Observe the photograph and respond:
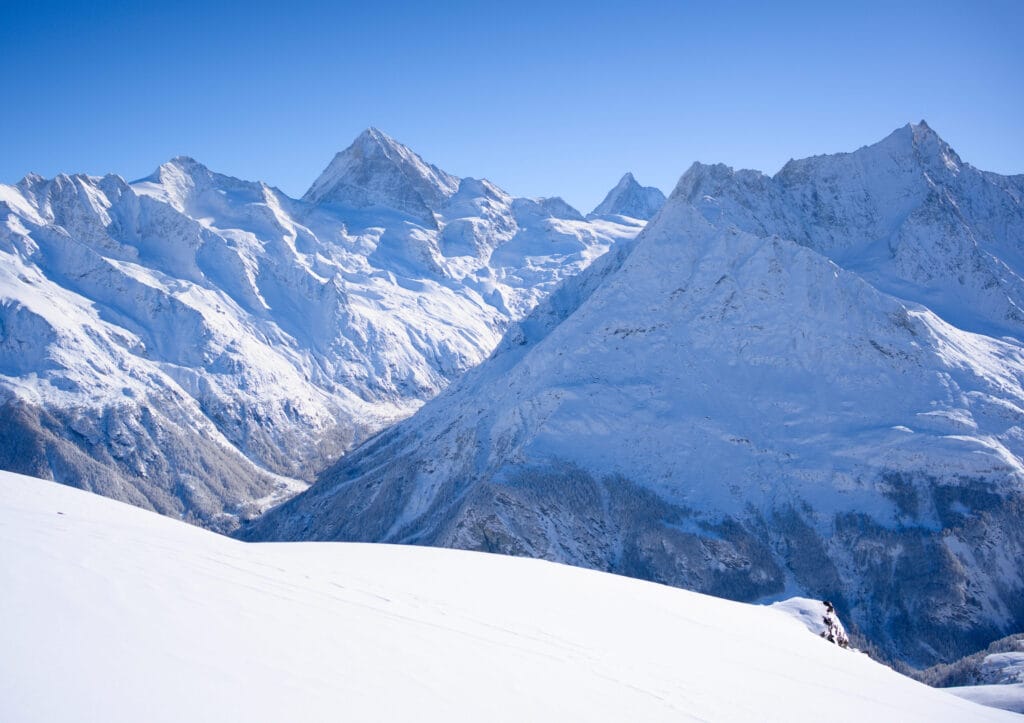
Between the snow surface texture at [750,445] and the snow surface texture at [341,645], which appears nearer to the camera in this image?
the snow surface texture at [341,645]

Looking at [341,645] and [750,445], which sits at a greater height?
[750,445]

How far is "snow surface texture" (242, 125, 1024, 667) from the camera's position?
109938 millimetres

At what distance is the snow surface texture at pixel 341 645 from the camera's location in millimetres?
13422

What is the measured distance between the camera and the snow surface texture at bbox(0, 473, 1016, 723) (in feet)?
44.0

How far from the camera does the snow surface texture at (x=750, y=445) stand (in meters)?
110

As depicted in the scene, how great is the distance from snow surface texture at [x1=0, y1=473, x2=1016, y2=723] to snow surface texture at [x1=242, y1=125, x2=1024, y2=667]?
82.2 meters

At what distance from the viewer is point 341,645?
56.1 feet

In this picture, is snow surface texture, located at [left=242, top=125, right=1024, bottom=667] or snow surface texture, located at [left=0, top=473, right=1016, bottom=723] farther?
snow surface texture, located at [left=242, top=125, right=1024, bottom=667]

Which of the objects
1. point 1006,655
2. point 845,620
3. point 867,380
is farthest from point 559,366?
point 1006,655

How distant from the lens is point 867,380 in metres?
136

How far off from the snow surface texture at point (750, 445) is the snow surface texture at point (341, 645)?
82201 mm

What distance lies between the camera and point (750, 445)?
131250 millimetres

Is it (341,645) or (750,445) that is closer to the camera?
(341,645)

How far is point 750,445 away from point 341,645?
403ft
